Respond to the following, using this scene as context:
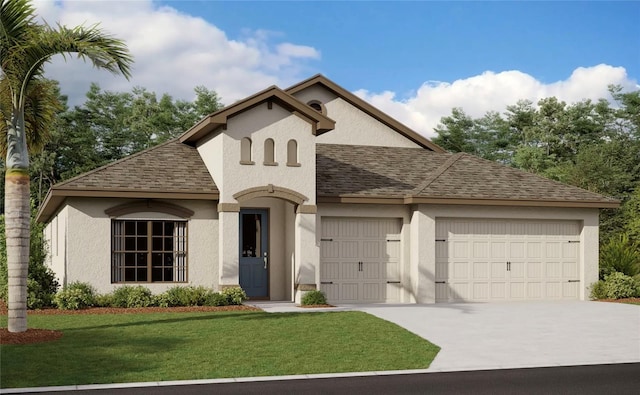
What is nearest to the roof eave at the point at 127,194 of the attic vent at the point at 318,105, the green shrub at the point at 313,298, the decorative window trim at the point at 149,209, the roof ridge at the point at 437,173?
the decorative window trim at the point at 149,209

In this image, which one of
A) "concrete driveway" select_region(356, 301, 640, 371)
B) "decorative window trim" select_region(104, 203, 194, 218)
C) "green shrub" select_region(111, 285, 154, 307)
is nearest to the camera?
"concrete driveway" select_region(356, 301, 640, 371)

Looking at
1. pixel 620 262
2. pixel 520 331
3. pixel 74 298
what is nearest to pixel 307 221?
pixel 74 298

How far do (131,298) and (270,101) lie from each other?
6.64m

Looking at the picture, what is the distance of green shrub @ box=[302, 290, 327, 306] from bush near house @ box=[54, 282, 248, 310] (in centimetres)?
179

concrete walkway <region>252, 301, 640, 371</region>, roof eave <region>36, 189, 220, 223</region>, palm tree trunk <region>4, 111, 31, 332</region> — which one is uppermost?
roof eave <region>36, 189, 220, 223</region>

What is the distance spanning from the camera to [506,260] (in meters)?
24.3

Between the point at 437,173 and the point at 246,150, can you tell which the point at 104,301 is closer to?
the point at 246,150

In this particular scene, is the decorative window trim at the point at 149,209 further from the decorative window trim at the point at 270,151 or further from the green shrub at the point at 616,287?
the green shrub at the point at 616,287

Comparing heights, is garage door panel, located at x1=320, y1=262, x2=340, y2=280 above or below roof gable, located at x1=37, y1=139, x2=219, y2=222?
below

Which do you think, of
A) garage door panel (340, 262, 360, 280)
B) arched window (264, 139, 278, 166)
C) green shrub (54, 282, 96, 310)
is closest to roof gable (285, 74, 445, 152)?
arched window (264, 139, 278, 166)

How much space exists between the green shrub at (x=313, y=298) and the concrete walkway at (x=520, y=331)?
60cm

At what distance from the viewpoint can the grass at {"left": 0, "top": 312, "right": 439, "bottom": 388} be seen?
12.0 m

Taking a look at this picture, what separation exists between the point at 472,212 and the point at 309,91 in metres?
7.56

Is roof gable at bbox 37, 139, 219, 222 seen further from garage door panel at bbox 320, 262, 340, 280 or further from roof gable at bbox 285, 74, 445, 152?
roof gable at bbox 285, 74, 445, 152
